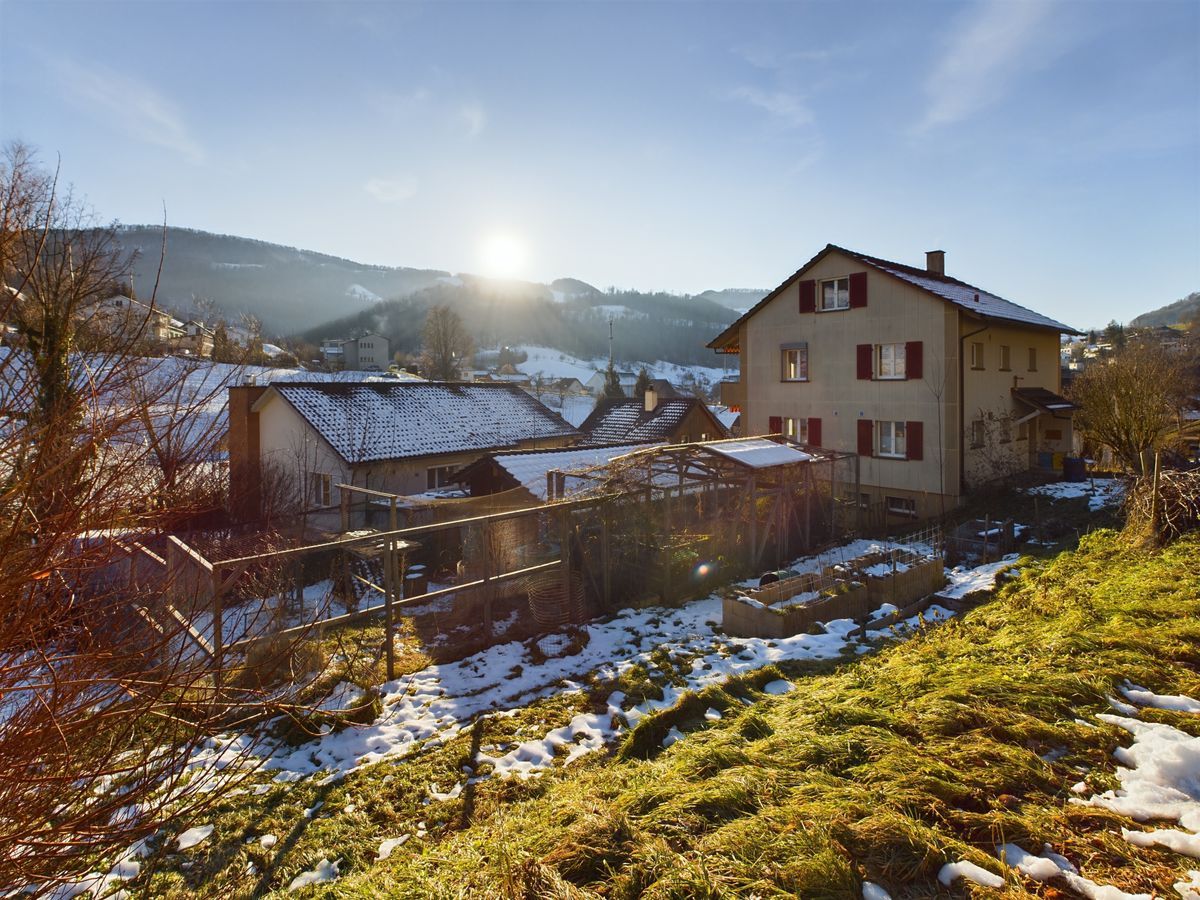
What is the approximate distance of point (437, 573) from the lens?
15.6m

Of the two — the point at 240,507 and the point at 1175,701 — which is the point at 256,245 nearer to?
the point at 240,507

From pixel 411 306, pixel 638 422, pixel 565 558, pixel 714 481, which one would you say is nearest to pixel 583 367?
pixel 411 306

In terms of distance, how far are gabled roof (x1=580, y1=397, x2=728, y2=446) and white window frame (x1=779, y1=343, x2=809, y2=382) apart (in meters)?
5.67

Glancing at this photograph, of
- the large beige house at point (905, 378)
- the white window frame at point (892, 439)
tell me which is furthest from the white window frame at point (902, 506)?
the white window frame at point (892, 439)

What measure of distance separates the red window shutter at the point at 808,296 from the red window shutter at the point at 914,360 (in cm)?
376

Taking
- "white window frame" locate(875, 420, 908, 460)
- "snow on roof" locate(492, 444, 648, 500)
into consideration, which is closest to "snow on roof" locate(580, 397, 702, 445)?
"snow on roof" locate(492, 444, 648, 500)

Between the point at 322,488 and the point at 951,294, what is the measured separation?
21.3 m

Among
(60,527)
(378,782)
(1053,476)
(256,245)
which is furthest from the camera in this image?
(256,245)

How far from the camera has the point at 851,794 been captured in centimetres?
366

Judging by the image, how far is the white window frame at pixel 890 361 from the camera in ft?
66.2

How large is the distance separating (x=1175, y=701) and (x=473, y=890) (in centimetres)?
493

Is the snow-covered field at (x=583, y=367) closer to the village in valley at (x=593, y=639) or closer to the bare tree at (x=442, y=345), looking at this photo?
the bare tree at (x=442, y=345)

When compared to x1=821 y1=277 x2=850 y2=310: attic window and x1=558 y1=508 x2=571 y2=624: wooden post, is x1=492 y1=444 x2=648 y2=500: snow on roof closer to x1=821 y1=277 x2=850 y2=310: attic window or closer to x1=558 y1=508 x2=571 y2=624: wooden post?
x1=558 y1=508 x2=571 y2=624: wooden post

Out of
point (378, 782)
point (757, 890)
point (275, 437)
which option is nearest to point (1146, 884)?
point (757, 890)
